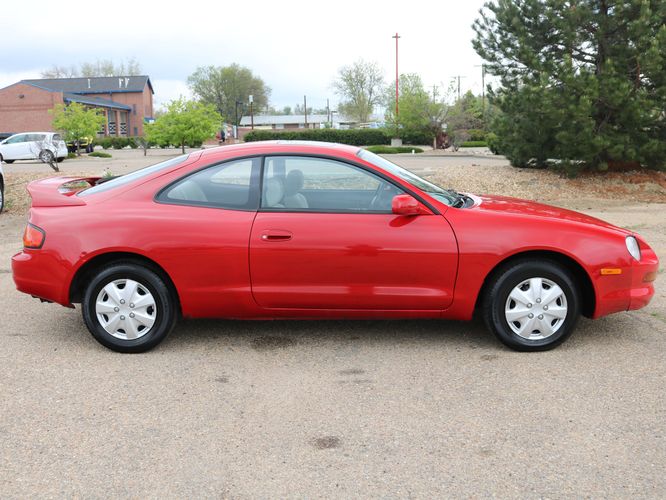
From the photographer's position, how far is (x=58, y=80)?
79.4 metres

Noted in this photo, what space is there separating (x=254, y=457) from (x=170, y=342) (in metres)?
1.96

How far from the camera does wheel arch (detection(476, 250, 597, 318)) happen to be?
15.4 feet

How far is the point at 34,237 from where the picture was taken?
15.8 feet

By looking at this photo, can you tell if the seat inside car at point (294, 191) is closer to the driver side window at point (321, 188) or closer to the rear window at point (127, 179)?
the driver side window at point (321, 188)

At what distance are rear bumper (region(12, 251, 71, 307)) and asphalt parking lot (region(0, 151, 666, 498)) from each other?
0.43 m

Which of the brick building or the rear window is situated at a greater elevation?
the brick building

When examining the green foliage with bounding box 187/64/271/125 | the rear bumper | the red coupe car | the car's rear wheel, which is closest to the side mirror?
the red coupe car

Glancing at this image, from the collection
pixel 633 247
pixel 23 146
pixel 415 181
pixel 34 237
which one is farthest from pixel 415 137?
pixel 34 237

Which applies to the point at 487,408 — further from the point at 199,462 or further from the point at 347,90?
the point at 347,90

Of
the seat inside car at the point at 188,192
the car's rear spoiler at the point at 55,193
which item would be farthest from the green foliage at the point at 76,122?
the seat inside car at the point at 188,192

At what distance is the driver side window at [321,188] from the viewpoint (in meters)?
4.74

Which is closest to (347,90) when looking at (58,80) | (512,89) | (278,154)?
(58,80)

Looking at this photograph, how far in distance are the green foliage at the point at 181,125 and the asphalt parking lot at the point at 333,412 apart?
1208 inches

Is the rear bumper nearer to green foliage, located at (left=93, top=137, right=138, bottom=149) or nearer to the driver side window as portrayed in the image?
the driver side window
